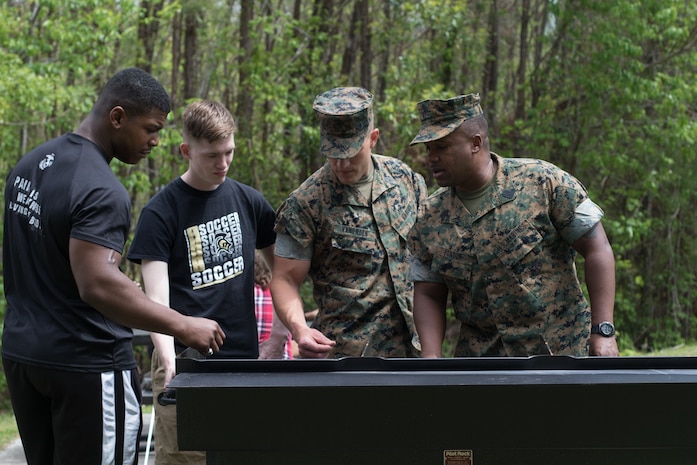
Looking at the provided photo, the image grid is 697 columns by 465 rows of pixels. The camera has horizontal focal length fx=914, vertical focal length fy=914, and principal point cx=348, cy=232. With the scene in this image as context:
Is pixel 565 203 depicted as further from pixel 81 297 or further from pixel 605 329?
pixel 81 297

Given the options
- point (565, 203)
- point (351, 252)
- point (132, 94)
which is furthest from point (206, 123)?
point (565, 203)

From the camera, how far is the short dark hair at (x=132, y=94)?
121 inches

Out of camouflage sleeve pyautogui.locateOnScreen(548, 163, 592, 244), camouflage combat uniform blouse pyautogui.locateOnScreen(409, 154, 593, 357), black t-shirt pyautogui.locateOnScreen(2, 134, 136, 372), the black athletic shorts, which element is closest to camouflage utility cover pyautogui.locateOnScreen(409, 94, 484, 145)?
camouflage combat uniform blouse pyautogui.locateOnScreen(409, 154, 593, 357)

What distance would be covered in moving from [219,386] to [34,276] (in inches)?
37.8

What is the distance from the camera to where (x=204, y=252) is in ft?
12.5

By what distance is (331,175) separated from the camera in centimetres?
384

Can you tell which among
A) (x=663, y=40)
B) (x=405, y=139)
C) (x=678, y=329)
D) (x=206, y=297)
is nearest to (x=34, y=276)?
(x=206, y=297)

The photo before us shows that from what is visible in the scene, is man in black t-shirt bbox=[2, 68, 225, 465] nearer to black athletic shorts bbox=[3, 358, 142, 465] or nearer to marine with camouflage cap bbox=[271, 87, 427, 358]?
black athletic shorts bbox=[3, 358, 142, 465]

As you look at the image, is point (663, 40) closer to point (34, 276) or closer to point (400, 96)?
point (400, 96)

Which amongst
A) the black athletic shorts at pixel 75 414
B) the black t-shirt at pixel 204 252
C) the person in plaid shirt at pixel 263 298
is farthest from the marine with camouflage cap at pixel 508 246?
the person in plaid shirt at pixel 263 298

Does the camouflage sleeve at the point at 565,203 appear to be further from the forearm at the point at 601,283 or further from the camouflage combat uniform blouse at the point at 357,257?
the camouflage combat uniform blouse at the point at 357,257

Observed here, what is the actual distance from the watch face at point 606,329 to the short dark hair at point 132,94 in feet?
5.81

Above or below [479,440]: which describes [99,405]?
below

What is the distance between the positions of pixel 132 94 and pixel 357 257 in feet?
3.94
